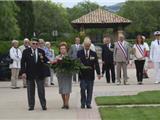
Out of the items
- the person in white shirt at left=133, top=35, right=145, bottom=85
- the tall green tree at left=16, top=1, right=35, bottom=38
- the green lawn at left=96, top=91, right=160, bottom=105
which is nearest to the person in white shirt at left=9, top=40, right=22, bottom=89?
the person in white shirt at left=133, top=35, right=145, bottom=85

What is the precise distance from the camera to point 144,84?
22.1 meters

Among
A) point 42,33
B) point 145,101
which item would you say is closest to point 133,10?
point 42,33

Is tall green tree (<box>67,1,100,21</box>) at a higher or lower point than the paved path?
higher

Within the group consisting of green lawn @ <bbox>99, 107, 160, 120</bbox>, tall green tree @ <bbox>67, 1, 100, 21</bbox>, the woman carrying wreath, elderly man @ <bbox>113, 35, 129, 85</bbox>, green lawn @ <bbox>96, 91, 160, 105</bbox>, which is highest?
tall green tree @ <bbox>67, 1, 100, 21</bbox>

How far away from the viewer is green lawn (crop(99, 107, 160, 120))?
1273 cm

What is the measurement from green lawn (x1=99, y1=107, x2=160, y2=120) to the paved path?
0.82 ft

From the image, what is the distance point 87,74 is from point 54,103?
1.68 m

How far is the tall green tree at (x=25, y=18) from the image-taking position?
7356cm

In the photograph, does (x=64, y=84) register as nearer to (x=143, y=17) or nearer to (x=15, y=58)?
(x=15, y=58)

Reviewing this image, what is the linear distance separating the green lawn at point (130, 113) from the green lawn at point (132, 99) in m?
1.18

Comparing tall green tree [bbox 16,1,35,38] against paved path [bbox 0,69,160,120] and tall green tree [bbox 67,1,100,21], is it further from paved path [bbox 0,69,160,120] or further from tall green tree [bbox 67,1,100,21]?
paved path [bbox 0,69,160,120]

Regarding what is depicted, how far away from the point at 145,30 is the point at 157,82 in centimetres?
7225

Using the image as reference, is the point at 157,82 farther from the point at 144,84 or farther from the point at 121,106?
the point at 121,106

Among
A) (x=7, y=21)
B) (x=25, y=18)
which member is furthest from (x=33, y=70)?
(x=25, y=18)
